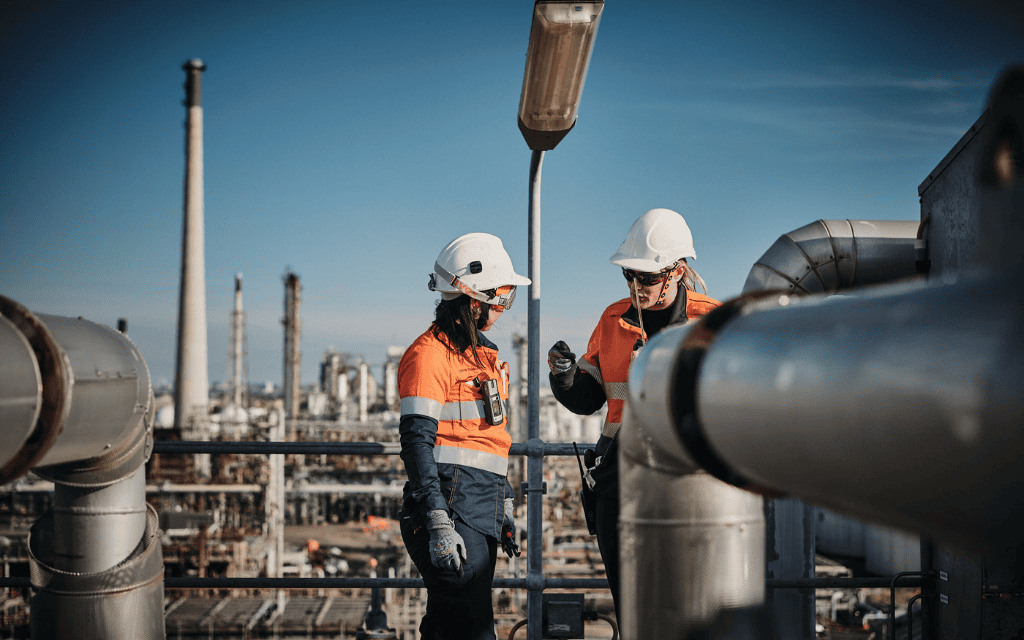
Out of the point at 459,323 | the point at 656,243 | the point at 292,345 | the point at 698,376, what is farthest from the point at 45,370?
the point at 292,345

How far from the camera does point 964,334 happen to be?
781 mm

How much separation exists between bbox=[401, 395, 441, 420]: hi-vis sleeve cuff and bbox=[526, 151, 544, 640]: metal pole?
64 cm

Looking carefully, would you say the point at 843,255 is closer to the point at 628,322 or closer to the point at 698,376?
the point at 628,322

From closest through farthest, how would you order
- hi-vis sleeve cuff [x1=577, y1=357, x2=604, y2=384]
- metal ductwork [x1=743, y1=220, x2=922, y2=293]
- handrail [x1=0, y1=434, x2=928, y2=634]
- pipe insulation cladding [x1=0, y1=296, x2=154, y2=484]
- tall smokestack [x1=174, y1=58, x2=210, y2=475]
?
pipe insulation cladding [x1=0, y1=296, x2=154, y2=484] → hi-vis sleeve cuff [x1=577, y1=357, x2=604, y2=384] → handrail [x1=0, y1=434, x2=928, y2=634] → metal ductwork [x1=743, y1=220, x2=922, y2=293] → tall smokestack [x1=174, y1=58, x2=210, y2=475]

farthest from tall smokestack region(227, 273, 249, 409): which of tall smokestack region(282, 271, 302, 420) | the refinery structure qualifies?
the refinery structure

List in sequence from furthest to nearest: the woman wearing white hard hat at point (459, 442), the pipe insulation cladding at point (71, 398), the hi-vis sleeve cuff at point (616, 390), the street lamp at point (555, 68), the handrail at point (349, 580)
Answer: the handrail at point (349, 580) → the hi-vis sleeve cuff at point (616, 390) → the street lamp at point (555, 68) → the woman wearing white hard hat at point (459, 442) → the pipe insulation cladding at point (71, 398)

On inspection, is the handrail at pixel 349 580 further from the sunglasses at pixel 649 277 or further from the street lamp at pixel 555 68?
the street lamp at pixel 555 68

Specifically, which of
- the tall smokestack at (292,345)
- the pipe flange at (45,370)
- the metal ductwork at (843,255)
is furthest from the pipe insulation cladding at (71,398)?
the tall smokestack at (292,345)

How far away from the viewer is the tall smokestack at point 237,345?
109 ft

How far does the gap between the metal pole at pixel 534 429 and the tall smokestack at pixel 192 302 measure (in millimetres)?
25798

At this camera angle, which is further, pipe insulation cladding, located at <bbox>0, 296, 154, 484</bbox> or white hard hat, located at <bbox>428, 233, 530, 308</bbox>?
white hard hat, located at <bbox>428, 233, 530, 308</bbox>

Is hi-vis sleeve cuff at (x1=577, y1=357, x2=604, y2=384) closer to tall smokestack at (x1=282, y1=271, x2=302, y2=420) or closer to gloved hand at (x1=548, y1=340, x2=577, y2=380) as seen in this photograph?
gloved hand at (x1=548, y1=340, x2=577, y2=380)

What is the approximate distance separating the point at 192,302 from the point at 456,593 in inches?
1067

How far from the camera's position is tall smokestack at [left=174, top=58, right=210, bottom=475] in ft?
87.6
